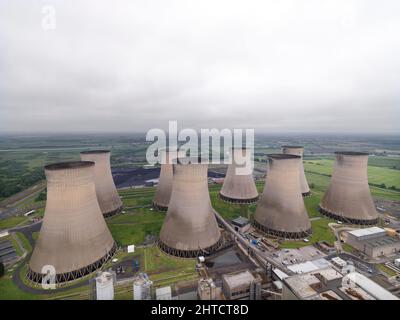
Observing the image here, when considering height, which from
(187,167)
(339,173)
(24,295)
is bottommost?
(24,295)

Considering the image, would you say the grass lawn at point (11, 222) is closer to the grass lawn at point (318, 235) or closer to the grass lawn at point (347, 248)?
the grass lawn at point (318, 235)

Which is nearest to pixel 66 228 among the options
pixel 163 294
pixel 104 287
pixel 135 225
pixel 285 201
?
pixel 104 287

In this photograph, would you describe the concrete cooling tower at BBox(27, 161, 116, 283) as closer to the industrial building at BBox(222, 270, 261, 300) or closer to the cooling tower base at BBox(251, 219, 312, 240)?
the industrial building at BBox(222, 270, 261, 300)

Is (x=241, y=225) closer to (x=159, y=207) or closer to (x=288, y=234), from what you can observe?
(x=288, y=234)
